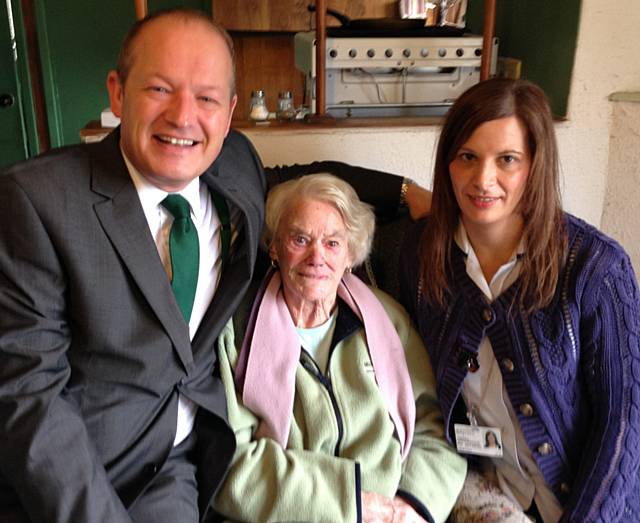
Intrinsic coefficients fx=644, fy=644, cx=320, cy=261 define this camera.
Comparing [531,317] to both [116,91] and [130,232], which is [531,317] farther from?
Result: [116,91]

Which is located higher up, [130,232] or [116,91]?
[116,91]

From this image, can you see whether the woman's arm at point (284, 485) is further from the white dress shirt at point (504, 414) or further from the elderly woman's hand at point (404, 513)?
the white dress shirt at point (504, 414)

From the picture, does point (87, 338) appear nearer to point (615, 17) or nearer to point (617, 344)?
point (617, 344)

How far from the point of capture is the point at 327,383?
150cm

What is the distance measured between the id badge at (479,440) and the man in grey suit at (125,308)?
526 mm

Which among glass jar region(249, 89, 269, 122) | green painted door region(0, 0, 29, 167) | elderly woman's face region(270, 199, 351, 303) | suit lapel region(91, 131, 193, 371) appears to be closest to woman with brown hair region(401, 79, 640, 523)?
elderly woman's face region(270, 199, 351, 303)

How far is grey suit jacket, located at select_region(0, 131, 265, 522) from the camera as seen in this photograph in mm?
1149

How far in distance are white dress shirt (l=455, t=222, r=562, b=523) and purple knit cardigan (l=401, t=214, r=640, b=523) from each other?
3cm

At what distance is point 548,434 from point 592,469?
4.2 inches

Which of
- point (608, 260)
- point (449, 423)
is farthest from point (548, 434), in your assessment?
point (608, 260)

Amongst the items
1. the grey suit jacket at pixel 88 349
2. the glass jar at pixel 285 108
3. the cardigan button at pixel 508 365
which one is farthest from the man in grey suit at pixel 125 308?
the glass jar at pixel 285 108

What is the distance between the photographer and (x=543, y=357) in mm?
1375

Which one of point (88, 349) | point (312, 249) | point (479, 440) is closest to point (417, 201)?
point (312, 249)

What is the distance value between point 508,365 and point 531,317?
0.12 m
